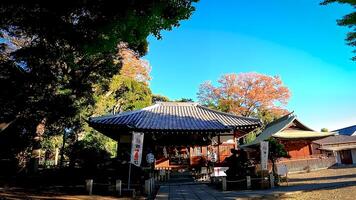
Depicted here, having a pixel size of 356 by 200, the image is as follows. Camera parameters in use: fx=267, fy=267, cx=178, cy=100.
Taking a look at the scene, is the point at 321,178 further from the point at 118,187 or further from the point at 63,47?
the point at 63,47

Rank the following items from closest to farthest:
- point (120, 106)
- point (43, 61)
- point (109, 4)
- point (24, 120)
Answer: point (109, 4) < point (43, 61) < point (24, 120) < point (120, 106)

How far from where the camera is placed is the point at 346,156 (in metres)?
45.4

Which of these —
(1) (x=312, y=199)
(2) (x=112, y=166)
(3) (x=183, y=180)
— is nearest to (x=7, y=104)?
(2) (x=112, y=166)

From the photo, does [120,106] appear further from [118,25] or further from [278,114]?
[118,25]

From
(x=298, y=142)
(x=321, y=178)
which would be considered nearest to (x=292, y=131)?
(x=298, y=142)

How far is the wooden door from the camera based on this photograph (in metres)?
44.7

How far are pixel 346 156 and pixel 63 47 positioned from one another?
49.0 metres

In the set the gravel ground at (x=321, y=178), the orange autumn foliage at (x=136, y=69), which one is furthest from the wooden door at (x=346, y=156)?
the orange autumn foliage at (x=136, y=69)

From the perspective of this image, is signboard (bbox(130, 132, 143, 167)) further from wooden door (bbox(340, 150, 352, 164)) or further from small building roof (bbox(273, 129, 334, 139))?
wooden door (bbox(340, 150, 352, 164))

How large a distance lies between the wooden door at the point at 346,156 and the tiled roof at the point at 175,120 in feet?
120

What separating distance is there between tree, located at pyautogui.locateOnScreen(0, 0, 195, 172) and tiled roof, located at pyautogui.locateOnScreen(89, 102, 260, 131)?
3200 mm

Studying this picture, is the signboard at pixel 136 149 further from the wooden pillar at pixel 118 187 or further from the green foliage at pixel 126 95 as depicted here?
the green foliage at pixel 126 95

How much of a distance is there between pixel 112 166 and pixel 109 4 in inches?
380

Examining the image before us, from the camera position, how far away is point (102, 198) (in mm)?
10852
